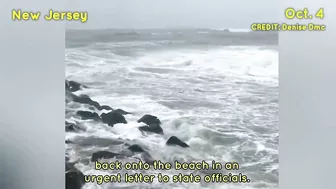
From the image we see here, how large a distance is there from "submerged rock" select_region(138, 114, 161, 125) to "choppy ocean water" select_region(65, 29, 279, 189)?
21 mm

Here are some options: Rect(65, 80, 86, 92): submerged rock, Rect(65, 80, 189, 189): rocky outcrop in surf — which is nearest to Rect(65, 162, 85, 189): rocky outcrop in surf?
Rect(65, 80, 189, 189): rocky outcrop in surf

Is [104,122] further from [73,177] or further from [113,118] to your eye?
[73,177]

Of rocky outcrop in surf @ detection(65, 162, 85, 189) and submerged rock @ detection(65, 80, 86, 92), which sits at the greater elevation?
submerged rock @ detection(65, 80, 86, 92)

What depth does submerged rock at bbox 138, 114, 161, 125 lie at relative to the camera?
112cm

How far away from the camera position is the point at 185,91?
1117 mm

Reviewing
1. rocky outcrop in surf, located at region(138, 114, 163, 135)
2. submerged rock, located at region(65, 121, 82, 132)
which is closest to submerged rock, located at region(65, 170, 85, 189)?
submerged rock, located at region(65, 121, 82, 132)

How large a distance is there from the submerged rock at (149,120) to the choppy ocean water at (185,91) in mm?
21

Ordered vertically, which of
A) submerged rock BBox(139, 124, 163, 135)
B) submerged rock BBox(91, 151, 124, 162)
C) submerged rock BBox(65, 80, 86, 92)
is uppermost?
submerged rock BBox(65, 80, 86, 92)

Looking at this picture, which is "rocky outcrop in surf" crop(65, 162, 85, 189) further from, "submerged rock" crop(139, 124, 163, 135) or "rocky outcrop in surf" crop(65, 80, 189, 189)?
"submerged rock" crop(139, 124, 163, 135)

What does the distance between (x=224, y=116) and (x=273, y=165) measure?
279 millimetres

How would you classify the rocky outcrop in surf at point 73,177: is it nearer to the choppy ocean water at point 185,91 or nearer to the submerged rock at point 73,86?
the choppy ocean water at point 185,91

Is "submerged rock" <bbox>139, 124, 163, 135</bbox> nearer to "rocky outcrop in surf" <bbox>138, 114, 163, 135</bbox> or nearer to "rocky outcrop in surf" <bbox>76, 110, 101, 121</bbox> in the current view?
"rocky outcrop in surf" <bbox>138, 114, 163, 135</bbox>

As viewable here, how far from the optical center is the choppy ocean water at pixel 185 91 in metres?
1.10

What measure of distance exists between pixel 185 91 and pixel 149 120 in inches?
7.5
